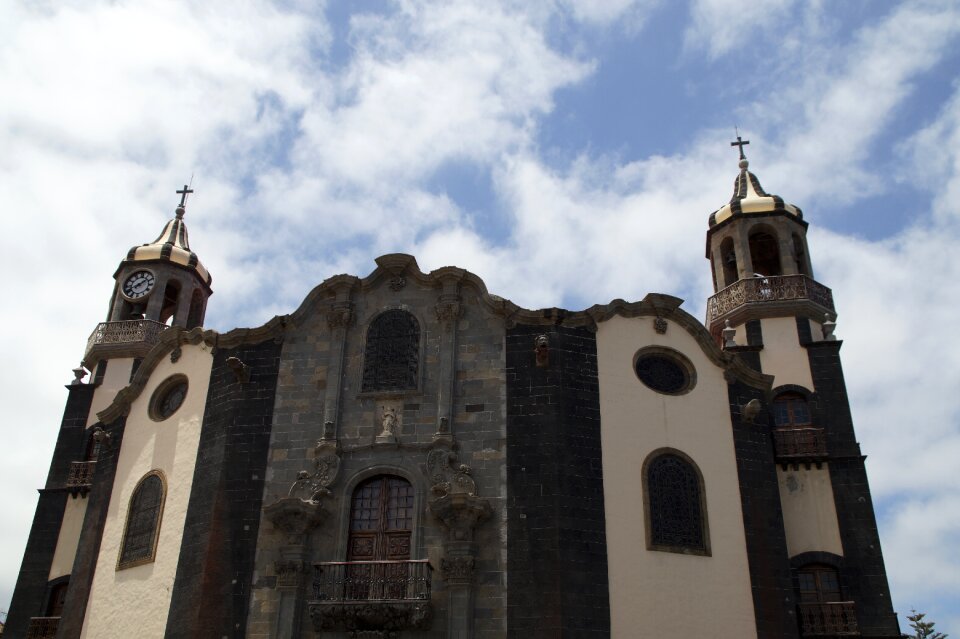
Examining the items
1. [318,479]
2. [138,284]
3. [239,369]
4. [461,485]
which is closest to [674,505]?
[461,485]

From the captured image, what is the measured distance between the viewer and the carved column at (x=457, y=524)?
696 inches

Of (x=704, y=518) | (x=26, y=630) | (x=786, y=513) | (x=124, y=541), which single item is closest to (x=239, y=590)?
(x=124, y=541)

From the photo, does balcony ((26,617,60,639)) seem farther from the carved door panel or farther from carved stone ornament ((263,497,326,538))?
the carved door panel

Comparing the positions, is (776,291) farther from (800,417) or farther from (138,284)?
(138,284)

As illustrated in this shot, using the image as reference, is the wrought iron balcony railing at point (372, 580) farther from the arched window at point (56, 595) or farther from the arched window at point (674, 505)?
the arched window at point (56, 595)

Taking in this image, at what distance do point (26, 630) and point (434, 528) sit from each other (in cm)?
1137

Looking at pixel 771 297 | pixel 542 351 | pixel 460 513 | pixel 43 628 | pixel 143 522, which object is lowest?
pixel 43 628

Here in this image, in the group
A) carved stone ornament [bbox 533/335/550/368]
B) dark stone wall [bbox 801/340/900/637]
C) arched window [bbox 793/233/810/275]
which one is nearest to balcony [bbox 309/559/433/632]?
carved stone ornament [bbox 533/335/550/368]

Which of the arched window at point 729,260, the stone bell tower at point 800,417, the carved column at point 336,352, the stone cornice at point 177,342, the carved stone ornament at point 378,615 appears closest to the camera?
the carved stone ornament at point 378,615

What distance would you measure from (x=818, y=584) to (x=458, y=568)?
8478mm

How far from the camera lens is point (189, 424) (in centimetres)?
2156

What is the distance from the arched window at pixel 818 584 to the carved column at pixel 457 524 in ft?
24.9

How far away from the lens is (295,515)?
1886 centimetres

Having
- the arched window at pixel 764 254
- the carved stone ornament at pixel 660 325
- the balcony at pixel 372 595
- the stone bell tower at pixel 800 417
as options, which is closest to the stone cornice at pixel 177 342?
the balcony at pixel 372 595
